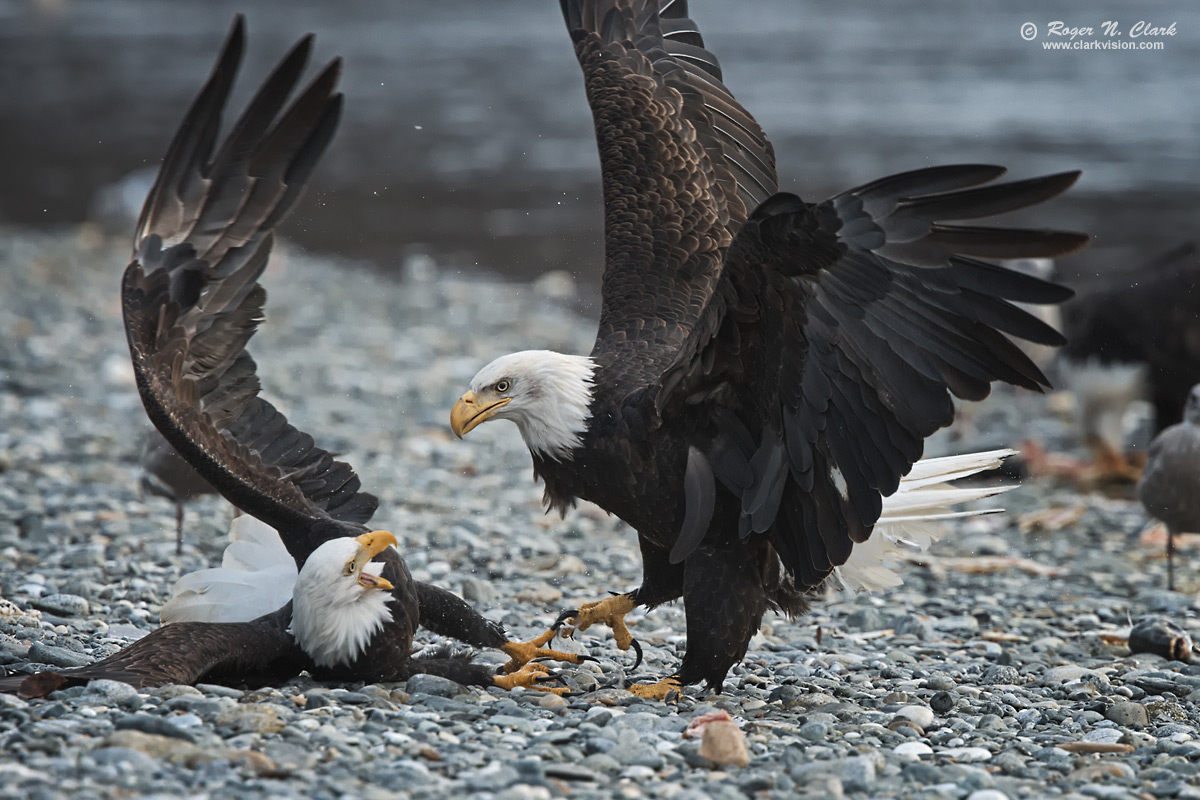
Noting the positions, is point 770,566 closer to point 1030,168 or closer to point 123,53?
point 1030,168

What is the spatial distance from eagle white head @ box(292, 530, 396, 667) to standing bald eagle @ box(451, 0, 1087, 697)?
54 centimetres

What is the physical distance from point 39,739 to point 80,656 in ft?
2.98

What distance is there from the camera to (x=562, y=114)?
2052 cm

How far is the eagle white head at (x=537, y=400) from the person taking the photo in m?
4.14

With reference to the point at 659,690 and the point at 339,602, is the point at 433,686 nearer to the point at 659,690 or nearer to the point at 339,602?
the point at 339,602

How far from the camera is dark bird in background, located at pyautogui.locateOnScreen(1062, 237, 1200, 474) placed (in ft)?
24.6

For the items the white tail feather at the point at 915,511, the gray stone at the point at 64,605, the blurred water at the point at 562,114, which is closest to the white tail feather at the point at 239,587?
the gray stone at the point at 64,605

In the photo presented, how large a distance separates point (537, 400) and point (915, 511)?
4.05ft

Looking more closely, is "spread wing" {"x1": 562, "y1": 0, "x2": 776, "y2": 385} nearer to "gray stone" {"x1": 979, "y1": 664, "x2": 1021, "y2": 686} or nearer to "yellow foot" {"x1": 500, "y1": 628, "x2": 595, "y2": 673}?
"yellow foot" {"x1": 500, "y1": 628, "x2": 595, "y2": 673}

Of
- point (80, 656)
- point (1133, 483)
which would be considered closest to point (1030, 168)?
point (1133, 483)

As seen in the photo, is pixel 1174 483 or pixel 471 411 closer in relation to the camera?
pixel 471 411

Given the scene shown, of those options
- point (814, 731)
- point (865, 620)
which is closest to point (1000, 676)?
point (865, 620)

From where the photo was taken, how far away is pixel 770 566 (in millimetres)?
4191

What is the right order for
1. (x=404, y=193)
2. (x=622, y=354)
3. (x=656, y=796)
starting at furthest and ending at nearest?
1. (x=404, y=193)
2. (x=622, y=354)
3. (x=656, y=796)
